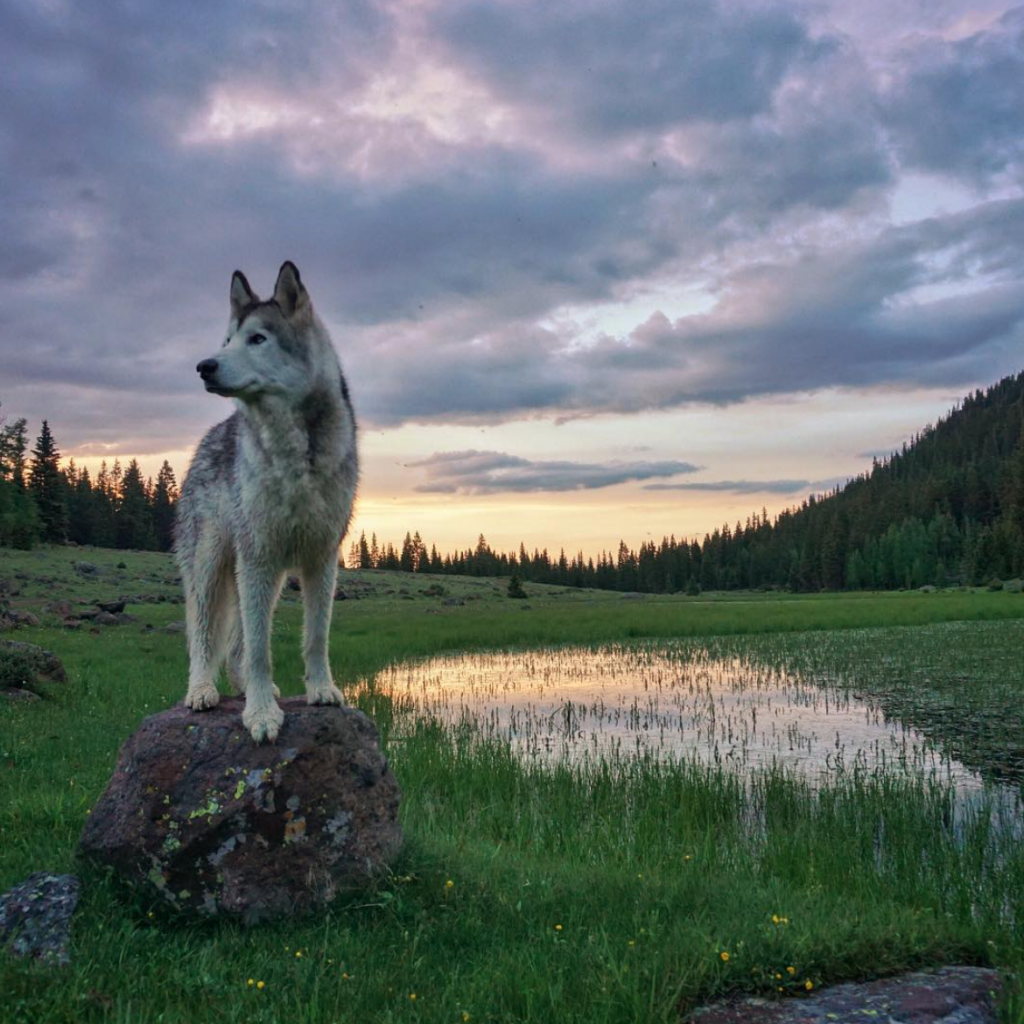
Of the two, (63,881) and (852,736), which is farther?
(852,736)

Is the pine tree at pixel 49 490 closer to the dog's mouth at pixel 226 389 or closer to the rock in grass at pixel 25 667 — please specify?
the rock in grass at pixel 25 667

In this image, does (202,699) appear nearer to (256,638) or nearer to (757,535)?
(256,638)

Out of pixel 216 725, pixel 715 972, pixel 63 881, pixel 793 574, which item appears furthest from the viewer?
pixel 793 574

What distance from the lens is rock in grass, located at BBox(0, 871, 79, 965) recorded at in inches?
204

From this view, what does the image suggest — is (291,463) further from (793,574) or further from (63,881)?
(793,574)

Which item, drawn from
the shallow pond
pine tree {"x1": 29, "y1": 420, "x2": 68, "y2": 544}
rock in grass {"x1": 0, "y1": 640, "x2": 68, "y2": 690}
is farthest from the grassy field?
pine tree {"x1": 29, "y1": 420, "x2": 68, "y2": 544}

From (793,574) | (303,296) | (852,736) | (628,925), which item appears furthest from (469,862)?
(793,574)

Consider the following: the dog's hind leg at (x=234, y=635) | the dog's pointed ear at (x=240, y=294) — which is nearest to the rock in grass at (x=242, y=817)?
the dog's hind leg at (x=234, y=635)

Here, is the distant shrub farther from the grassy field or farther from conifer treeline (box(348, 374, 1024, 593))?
conifer treeline (box(348, 374, 1024, 593))

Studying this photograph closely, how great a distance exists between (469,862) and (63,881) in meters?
3.34

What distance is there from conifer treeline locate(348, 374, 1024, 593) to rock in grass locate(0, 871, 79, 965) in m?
92.3

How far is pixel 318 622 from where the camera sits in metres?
7.05

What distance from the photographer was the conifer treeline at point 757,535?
273ft

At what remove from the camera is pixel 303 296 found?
621cm
